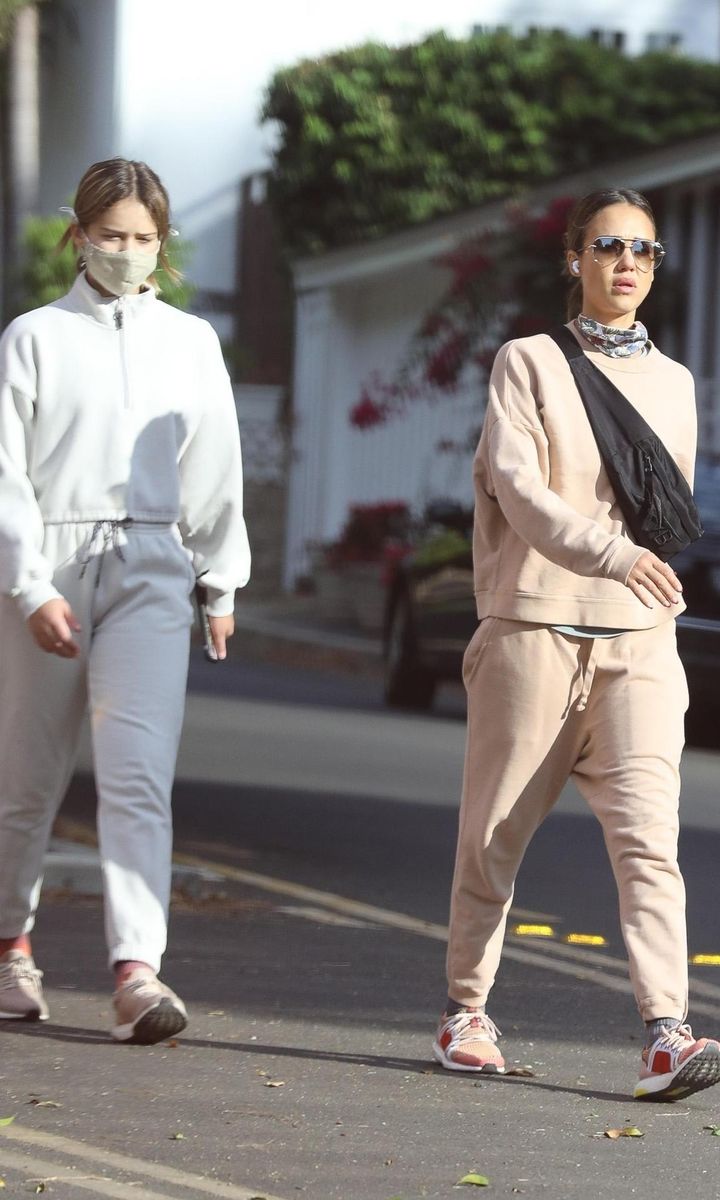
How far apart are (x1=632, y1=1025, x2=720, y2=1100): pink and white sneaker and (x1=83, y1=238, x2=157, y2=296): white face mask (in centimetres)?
200

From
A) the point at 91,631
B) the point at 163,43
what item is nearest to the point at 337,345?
the point at 163,43

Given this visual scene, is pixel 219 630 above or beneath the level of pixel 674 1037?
above

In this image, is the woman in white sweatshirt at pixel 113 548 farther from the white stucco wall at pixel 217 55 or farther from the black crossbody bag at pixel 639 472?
the white stucco wall at pixel 217 55

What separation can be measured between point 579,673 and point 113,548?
3.52ft

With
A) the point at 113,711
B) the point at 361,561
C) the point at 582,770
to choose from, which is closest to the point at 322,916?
the point at 113,711

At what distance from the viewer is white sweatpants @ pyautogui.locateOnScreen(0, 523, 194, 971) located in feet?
17.6

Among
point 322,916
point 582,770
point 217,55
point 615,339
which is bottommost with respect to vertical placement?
point 322,916

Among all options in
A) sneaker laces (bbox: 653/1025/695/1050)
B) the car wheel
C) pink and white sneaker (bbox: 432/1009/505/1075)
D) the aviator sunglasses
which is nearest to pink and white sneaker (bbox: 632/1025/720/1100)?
sneaker laces (bbox: 653/1025/695/1050)

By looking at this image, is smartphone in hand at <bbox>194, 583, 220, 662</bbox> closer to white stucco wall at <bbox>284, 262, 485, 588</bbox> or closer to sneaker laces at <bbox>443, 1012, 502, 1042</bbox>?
sneaker laces at <bbox>443, 1012, 502, 1042</bbox>

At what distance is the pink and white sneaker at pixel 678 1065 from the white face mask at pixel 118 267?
200 centimetres

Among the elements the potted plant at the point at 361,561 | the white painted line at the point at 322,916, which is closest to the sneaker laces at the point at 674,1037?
the white painted line at the point at 322,916

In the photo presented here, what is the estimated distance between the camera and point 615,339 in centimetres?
516

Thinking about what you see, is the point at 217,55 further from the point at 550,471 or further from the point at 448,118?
the point at 550,471

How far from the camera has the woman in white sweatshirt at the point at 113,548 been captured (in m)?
5.33
